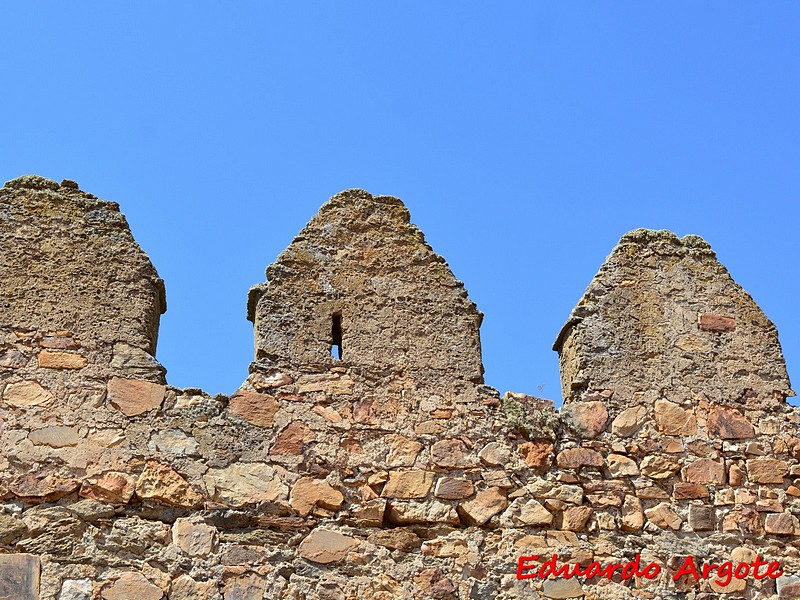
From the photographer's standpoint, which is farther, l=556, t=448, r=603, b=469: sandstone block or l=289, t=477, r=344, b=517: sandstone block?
l=556, t=448, r=603, b=469: sandstone block

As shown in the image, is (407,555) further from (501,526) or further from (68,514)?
(68,514)

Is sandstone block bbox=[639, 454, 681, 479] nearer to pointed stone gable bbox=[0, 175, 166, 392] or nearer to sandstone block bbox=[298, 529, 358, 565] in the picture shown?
sandstone block bbox=[298, 529, 358, 565]

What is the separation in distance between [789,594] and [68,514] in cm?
348

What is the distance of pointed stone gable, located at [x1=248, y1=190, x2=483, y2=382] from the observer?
19.0ft

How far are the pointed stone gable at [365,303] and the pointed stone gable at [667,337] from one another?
64 centimetres

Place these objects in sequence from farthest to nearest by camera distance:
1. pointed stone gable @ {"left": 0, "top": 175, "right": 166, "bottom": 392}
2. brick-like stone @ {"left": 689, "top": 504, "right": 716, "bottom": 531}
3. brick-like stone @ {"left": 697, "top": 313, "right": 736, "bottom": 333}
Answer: brick-like stone @ {"left": 697, "top": 313, "right": 736, "bottom": 333}
brick-like stone @ {"left": 689, "top": 504, "right": 716, "bottom": 531}
pointed stone gable @ {"left": 0, "top": 175, "right": 166, "bottom": 392}

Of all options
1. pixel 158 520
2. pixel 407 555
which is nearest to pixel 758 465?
pixel 407 555

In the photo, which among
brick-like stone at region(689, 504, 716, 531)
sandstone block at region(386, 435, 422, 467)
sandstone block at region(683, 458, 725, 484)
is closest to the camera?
sandstone block at region(386, 435, 422, 467)

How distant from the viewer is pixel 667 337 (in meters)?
6.18

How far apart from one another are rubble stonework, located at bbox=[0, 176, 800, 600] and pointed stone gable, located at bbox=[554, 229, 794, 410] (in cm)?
1

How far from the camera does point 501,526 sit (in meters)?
5.52

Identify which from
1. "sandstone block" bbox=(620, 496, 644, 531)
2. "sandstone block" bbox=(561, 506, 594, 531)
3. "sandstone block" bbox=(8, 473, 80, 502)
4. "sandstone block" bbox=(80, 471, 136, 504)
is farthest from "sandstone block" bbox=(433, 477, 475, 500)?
"sandstone block" bbox=(8, 473, 80, 502)

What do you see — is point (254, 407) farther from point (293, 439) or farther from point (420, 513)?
point (420, 513)

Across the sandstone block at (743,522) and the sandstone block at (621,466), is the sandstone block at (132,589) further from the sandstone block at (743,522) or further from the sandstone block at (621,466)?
the sandstone block at (743,522)
